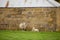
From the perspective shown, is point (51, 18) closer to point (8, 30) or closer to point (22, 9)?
point (22, 9)

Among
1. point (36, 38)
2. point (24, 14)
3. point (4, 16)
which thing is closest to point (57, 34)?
point (36, 38)

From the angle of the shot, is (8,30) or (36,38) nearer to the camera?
(36,38)

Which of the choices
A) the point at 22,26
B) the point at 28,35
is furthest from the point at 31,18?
the point at 28,35

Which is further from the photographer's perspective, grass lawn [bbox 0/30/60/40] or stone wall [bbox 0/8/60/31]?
stone wall [bbox 0/8/60/31]

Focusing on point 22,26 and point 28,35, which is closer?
point 28,35

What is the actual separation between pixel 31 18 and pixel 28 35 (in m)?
0.23

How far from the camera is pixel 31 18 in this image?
140cm

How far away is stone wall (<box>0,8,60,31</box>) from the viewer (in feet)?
4.46

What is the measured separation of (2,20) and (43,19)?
415 mm

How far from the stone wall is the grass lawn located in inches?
4.1

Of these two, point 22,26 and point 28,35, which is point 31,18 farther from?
point 28,35

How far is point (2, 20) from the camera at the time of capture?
1.44 m

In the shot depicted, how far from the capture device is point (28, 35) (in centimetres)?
124

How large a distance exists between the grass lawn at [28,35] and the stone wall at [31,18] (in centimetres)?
10
